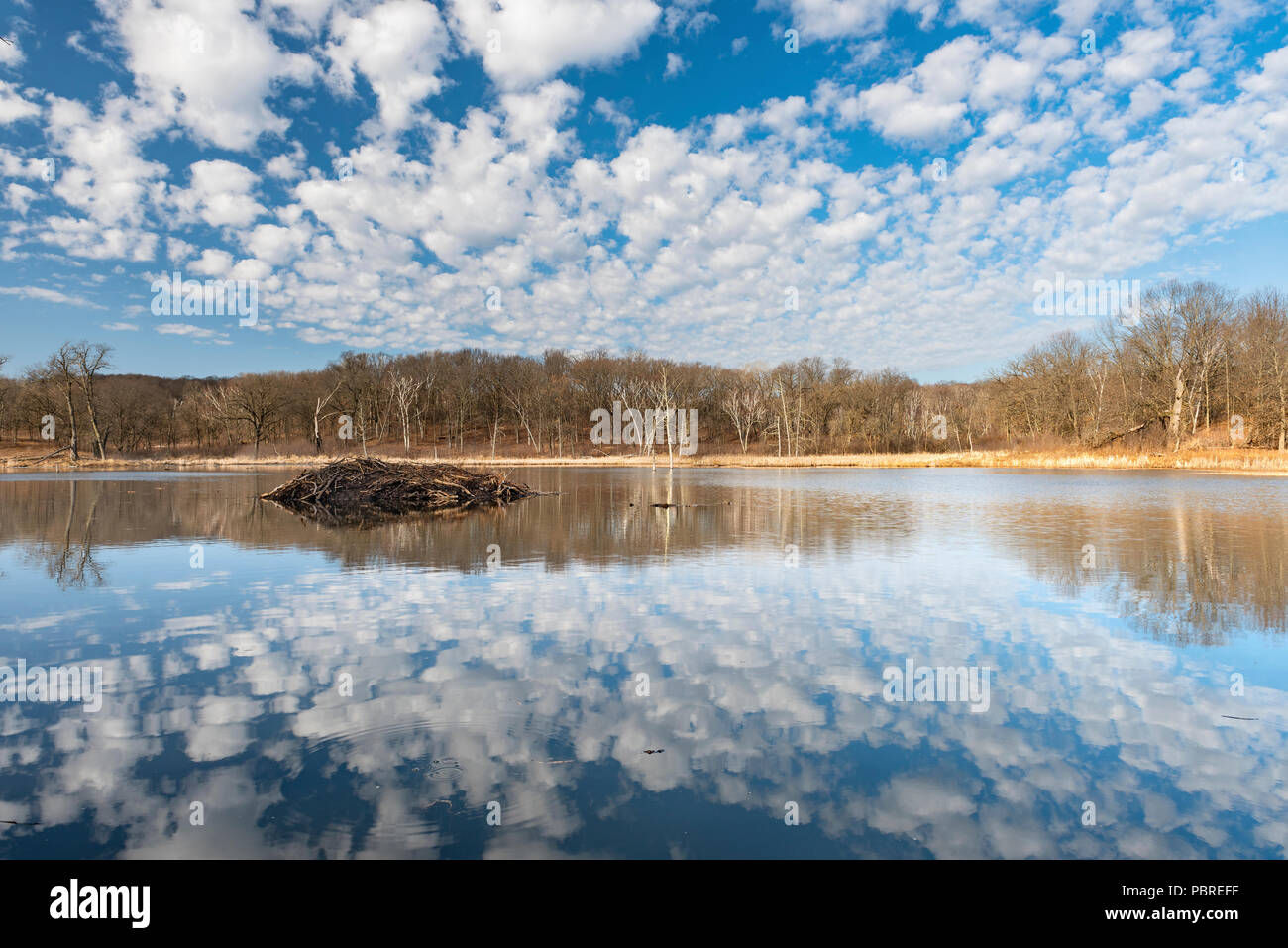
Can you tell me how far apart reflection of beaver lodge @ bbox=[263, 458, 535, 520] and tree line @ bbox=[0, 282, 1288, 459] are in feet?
109

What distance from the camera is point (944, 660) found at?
570cm

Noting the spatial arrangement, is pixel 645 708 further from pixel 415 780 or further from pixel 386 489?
pixel 386 489

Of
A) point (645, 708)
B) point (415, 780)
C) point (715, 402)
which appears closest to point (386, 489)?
point (645, 708)

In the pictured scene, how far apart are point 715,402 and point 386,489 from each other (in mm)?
80329

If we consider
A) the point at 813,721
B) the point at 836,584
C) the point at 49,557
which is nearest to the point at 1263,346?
the point at 836,584

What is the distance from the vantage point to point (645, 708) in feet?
15.2

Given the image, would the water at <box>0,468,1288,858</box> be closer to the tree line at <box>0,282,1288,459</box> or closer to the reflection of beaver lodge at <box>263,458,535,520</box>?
the reflection of beaver lodge at <box>263,458,535,520</box>

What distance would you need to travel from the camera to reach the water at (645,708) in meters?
3.21

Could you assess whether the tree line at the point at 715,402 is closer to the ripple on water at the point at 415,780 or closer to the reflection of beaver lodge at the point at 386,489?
the reflection of beaver lodge at the point at 386,489

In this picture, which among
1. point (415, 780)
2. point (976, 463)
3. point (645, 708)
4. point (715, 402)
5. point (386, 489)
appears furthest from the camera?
point (715, 402)

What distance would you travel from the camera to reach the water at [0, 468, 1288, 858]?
3.21 meters

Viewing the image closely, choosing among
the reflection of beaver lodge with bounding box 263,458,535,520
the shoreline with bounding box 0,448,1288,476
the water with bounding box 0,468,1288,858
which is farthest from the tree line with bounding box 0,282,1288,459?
the water with bounding box 0,468,1288,858

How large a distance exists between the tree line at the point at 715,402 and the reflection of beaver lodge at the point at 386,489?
1304 inches
